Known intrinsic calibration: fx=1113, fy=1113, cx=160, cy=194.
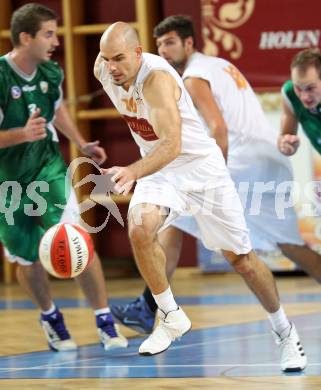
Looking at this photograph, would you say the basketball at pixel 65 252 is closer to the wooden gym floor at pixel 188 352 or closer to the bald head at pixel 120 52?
the wooden gym floor at pixel 188 352

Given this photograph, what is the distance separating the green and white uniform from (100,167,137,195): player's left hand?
1.53 metres

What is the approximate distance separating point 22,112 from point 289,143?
1.50 m

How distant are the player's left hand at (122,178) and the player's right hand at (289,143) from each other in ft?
5.10

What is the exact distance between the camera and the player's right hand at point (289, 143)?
6.02 metres

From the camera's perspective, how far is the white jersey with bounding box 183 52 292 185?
6.75 meters

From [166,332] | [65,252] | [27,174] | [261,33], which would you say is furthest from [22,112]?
[261,33]

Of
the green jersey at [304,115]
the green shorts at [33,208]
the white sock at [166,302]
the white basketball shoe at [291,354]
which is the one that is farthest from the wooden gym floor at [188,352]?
the green jersey at [304,115]

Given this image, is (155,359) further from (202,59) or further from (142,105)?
(202,59)

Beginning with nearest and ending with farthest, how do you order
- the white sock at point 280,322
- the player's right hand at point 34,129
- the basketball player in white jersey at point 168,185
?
1. the basketball player in white jersey at point 168,185
2. the white sock at point 280,322
3. the player's right hand at point 34,129

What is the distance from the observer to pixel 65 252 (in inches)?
220

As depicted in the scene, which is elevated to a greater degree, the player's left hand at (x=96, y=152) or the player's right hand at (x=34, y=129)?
the player's right hand at (x=34, y=129)

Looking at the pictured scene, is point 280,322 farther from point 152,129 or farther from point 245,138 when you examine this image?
point 245,138

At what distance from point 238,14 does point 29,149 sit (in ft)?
13.6

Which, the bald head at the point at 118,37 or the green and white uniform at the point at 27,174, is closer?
the bald head at the point at 118,37
